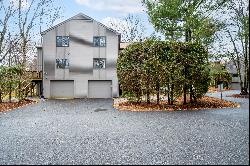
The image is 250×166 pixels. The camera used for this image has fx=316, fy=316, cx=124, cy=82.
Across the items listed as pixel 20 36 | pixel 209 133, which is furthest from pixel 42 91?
pixel 209 133

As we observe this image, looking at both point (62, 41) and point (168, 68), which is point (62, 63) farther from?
point (168, 68)

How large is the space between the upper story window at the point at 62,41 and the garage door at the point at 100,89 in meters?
5.89

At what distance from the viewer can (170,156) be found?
26.2 ft

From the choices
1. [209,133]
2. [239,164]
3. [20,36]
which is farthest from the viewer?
[20,36]

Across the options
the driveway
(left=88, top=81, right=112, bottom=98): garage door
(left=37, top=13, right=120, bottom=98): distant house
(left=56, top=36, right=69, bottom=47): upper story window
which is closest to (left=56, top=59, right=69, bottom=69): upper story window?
(left=37, top=13, right=120, bottom=98): distant house

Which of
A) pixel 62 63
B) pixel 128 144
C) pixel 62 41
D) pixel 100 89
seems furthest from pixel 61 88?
pixel 128 144

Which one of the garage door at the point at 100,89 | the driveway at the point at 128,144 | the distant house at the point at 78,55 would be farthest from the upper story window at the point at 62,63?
the driveway at the point at 128,144

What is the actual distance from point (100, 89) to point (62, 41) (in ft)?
25.8

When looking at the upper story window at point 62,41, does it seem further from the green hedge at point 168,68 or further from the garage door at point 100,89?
the green hedge at point 168,68

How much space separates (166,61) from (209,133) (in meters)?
11.8

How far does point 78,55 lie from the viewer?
40.5 m

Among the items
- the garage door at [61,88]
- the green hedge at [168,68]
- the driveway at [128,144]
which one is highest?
the green hedge at [168,68]

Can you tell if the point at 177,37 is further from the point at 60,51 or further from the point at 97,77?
the point at 60,51

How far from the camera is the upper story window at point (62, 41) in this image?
40438 millimetres
